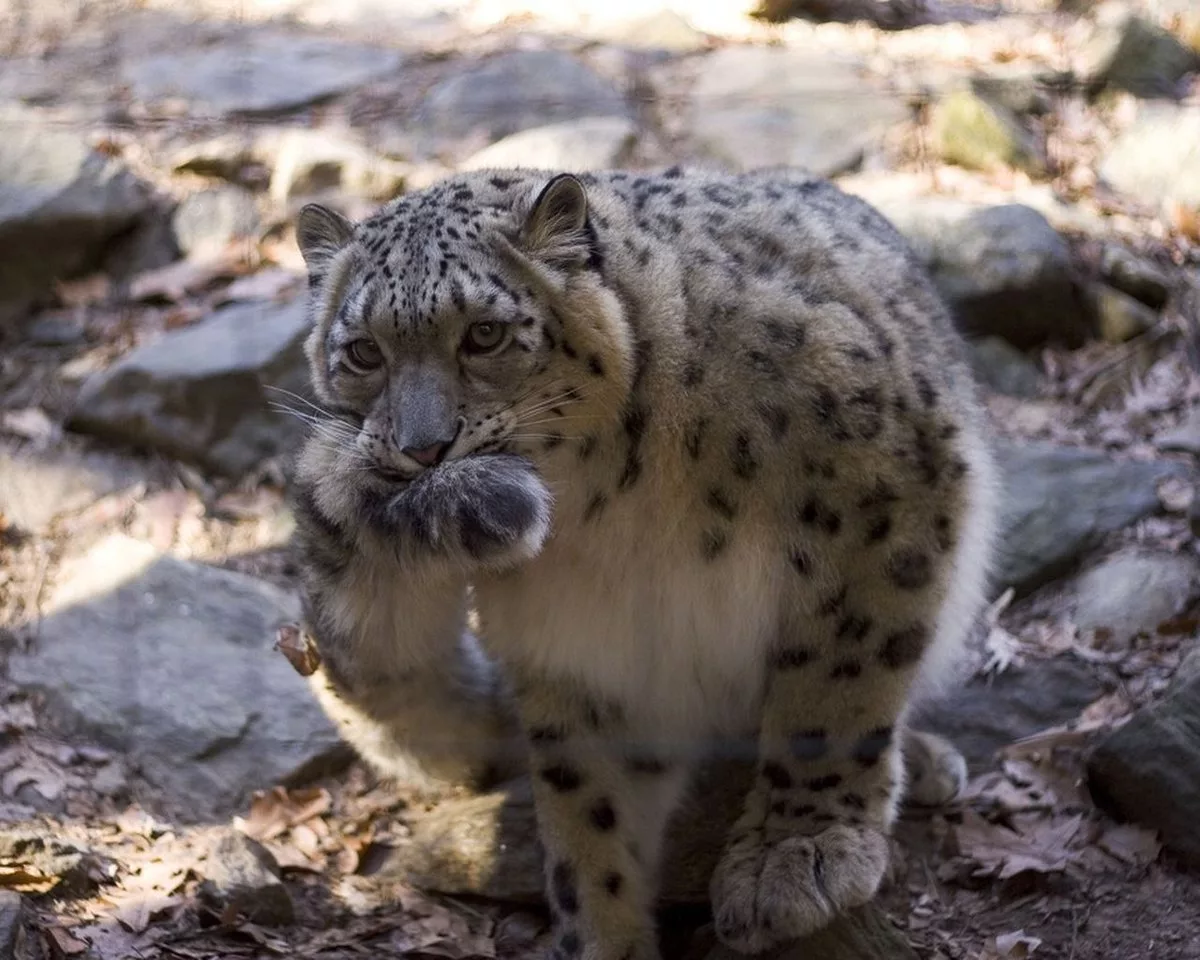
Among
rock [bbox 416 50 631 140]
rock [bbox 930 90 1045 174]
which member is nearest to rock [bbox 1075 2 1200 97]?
rock [bbox 930 90 1045 174]

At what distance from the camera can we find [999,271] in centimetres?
660

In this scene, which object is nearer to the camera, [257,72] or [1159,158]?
[1159,158]

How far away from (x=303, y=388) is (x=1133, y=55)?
4.46 metres

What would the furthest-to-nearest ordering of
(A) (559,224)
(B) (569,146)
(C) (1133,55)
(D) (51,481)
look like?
(B) (569,146), (C) (1133,55), (D) (51,481), (A) (559,224)

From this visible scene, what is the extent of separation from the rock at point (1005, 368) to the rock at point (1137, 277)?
59 cm

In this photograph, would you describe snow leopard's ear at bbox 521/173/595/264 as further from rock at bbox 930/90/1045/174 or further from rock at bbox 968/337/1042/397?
rock at bbox 930/90/1045/174

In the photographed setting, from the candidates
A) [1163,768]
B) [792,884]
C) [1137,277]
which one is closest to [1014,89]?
[1137,277]

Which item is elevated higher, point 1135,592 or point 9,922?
point 9,922

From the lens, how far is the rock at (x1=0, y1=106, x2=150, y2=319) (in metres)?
6.68

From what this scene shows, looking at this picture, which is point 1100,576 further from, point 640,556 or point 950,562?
point 640,556

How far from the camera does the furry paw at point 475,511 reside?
284 cm

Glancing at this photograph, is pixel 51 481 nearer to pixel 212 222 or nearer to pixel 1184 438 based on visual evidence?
pixel 212 222

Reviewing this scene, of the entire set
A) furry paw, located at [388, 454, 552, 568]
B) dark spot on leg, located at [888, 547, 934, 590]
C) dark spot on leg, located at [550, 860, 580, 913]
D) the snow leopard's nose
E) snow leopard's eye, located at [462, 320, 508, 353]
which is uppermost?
snow leopard's eye, located at [462, 320, 508, 353]

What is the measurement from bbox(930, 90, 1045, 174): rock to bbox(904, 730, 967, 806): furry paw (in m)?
4.03
